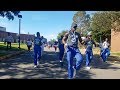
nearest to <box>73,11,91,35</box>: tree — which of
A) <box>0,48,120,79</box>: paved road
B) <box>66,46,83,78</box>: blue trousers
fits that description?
<box>0,48,120,79</box>: paved road

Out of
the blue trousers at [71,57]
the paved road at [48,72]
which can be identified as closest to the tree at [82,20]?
the paved road at [48,72]

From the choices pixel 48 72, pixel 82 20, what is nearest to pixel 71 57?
pixel 48 72

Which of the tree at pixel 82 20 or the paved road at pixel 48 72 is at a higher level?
the tree at pixel 82 20

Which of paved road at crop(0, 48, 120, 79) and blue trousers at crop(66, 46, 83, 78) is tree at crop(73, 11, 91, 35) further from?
blue trousers at crop(66, 46, 83, 78)

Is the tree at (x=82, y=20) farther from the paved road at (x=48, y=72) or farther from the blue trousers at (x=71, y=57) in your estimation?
the blue trousers at (x=71, y=57)

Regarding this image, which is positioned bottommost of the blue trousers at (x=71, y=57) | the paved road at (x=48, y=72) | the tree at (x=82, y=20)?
the paved road at (x=48, y=72)

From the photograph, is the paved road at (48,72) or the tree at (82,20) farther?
the tree at (82,20)

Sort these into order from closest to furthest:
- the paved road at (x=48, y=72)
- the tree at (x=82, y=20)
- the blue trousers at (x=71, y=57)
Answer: the blue trousers at (x=71, y=57), the paved road at (x=48, y=72), the tree at (x=82, y=20)

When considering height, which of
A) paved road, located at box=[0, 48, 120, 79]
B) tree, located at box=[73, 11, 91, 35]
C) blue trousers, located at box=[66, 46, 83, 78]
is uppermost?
tree, located at box=[73, 11, 91, 35]
